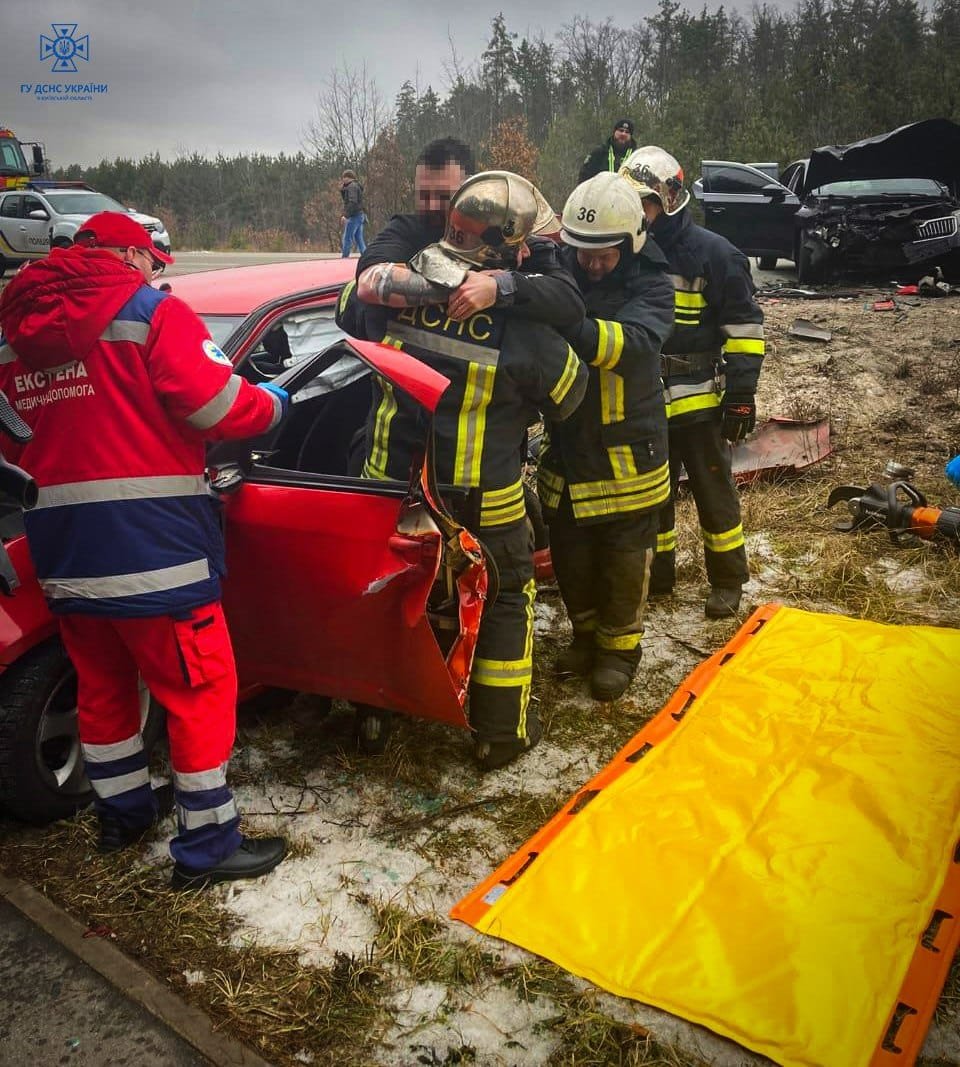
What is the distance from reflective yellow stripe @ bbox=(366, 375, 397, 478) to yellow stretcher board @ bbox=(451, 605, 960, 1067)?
1218 mm

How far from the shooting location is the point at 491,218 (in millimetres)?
2615

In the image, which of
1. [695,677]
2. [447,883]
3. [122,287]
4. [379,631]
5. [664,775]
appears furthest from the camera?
[695,677]

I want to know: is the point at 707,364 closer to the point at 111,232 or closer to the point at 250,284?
the point at 250,284

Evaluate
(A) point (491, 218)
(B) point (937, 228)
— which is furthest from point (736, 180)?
(A) point (491, 218)

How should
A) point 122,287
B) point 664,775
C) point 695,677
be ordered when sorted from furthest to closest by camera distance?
point 695,677 → point 664,775 → point 122,287

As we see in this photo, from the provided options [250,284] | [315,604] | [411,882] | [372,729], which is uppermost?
[250,284]

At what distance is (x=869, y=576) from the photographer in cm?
440

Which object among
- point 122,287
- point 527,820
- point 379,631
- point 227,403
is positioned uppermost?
point 122,287

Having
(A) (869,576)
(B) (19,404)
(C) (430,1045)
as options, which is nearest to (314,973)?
(C) (430,1045)

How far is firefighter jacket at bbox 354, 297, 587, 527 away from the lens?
2676 mm

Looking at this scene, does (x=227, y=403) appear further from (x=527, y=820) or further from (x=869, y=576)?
(x=869, y=576)

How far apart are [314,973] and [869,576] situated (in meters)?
3.37

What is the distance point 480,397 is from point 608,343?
60 centimetres

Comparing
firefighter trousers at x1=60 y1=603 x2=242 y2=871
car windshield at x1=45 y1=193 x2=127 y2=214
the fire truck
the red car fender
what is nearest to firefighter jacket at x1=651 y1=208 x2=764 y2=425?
firefighter trousers at x1=60 y1=603 x2=242 y2=871
